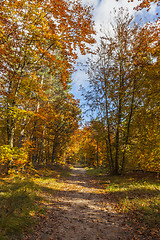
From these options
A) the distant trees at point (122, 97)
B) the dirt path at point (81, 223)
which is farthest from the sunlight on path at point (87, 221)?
the distant trees at point (122, 97)

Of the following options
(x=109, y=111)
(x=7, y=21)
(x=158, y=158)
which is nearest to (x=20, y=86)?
(x=7, y=21)

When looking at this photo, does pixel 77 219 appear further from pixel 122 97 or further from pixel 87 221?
pixel 122 97

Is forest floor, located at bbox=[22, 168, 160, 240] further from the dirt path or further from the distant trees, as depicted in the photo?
the distant trees

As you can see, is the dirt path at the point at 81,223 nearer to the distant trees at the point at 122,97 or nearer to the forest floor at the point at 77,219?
the forest floor at the point at 77,219

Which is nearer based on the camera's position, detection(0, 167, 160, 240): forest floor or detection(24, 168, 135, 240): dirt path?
detection(0, 167, 160, 240): forest floor

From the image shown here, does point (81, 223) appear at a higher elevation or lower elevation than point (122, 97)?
lower

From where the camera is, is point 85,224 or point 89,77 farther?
point 89,77

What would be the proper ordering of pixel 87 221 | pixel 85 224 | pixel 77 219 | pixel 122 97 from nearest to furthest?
pixel 85 224 < pixel 87 221 < pixel 77 219 < pixel 122 97

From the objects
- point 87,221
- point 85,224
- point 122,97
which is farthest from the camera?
point 122,97

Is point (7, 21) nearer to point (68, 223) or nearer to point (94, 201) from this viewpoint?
point (68, 223)

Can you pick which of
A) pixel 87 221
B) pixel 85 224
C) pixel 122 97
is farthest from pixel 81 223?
pixel 122 97

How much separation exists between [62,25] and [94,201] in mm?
11325

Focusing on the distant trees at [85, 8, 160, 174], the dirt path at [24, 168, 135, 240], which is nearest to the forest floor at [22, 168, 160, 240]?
the dirt path at [24, 168, 135, 240]

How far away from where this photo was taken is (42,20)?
9023mm
